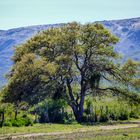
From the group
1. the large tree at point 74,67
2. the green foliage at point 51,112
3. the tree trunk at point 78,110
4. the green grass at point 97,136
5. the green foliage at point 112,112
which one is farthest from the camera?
the tree trunk at point 78,110

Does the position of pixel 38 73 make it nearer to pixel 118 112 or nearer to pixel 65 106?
pixel 65 106

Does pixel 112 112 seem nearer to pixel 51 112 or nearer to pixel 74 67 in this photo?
pixel 74 67

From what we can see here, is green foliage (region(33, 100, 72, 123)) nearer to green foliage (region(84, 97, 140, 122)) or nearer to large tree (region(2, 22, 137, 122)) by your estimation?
large tree (region(2, 22, 137, 122))

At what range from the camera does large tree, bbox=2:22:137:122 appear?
5991 cm

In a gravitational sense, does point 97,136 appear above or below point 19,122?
below

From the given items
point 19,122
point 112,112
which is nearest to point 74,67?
point 112,112

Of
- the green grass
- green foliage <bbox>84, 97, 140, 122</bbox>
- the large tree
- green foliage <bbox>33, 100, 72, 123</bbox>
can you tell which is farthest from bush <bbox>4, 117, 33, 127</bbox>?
the green grass

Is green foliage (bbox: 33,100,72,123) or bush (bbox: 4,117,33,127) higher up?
green foliage (bbox: 33,100,72,123)

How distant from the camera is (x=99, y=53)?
2453 inches

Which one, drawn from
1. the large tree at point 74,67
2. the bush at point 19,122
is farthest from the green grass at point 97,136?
the large tree at point 74,67

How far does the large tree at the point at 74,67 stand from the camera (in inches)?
2359

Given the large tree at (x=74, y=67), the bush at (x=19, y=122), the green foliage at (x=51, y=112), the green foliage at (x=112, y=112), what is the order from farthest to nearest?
the green foliage at (x=112, y=112) → the large tree at (x=74, y=67) → the green foliage at (x=51, y=112) → the bush at (x=19, y=122)

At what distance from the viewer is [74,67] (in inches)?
2468

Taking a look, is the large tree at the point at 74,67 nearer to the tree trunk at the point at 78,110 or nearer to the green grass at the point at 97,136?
the tree trunk at the point at 78,110
